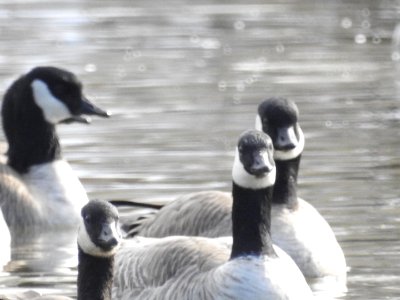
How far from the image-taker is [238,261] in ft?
35.2

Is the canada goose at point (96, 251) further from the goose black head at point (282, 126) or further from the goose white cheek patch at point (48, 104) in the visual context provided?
the goose white cheek patch at point (48, 104)

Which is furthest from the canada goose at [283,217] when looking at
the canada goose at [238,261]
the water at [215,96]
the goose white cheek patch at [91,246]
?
the goose white cheek patch at [91,246]

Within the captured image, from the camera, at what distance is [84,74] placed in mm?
23031

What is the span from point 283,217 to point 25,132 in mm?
4386

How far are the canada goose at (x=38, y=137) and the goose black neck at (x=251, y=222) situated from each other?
16.2 feet

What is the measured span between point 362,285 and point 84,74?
36.9ft

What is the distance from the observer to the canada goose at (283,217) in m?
12.6

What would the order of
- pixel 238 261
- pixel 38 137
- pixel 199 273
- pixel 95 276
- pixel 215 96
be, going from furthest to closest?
pixel 215 96, pixel 38 137, pixel 199 273, pixel 238 261, pixel 95 276

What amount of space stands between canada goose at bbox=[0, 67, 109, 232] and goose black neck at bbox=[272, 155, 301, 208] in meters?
3.35

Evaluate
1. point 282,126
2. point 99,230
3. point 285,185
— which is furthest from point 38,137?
point 99,230

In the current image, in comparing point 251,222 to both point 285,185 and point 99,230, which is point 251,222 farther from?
point 285,185

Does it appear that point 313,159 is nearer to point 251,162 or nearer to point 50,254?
point 50,254

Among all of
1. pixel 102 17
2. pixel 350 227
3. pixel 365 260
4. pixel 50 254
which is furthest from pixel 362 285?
pixel 102 17

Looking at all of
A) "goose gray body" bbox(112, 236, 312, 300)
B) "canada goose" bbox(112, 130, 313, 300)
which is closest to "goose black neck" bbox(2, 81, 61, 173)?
"goose gray body" bbox(112, 236, 312, 300)
